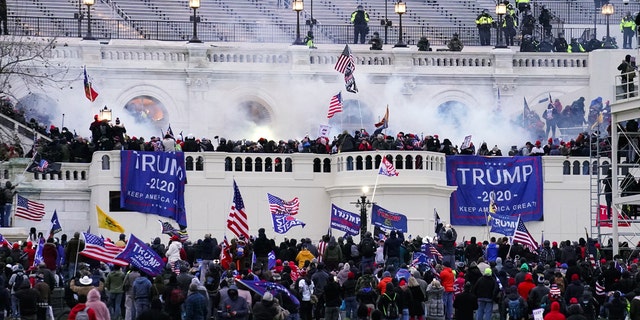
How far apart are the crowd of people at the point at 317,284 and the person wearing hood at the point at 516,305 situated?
21mm

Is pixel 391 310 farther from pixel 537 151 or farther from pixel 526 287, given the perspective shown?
pixel 537 151

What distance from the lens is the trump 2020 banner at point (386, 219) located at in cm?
6419

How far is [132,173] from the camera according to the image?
69875 mm

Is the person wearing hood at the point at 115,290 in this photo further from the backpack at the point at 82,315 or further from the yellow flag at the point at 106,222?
the backpack at the point at 82,315

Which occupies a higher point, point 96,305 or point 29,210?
point 29,210

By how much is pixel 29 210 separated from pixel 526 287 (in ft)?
63.4

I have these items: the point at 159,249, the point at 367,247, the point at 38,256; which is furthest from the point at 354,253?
the point at 38,256

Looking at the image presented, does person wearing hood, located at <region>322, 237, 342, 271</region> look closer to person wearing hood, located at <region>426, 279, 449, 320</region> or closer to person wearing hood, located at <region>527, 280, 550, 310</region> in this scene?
person wearing hood, located at <region>426, 279, 449, 320</region>

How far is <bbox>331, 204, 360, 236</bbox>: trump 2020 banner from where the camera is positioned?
62.8 meters

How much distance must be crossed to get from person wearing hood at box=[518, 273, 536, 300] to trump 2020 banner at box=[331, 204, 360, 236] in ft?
35.9

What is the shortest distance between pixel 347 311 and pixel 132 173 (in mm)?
18367

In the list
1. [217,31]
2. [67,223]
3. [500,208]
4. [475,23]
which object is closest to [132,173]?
[67,223]

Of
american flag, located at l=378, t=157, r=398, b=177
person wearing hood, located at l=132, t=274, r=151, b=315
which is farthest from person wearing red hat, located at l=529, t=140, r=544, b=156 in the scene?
person wearing hood, located at l=132, t=274, r=151, b=315

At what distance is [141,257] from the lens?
52.2 metres
